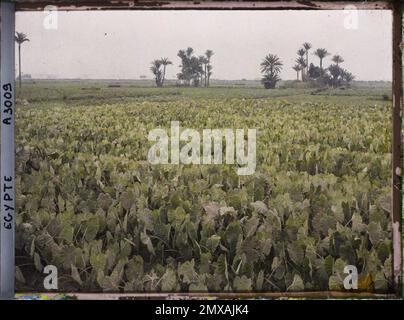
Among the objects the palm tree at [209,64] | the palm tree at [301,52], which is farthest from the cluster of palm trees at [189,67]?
the palm tree at [301,52]

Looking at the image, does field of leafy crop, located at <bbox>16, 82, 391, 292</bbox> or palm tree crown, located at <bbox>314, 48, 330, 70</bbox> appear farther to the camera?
palm tree crown, located at <bbox>314, 48, 330, 70</bbox>

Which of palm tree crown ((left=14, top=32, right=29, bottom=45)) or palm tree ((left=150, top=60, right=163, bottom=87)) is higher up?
palm tree crown ((left=14, top=32, right=29, bottom=45))

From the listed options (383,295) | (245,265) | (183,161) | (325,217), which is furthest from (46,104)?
(383,295)

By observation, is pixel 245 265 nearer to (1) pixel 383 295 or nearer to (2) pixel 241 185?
(2) pixel 241 185

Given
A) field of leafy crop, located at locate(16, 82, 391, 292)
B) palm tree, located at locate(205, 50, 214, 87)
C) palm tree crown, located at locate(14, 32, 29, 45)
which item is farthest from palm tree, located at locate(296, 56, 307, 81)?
palm tree crown, located at locate(14, 32, 29, 45)

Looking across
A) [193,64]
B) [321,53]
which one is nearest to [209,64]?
[193,64]

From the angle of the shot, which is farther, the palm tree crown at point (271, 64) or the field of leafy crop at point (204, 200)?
the palm tree crown at point (271, 64)

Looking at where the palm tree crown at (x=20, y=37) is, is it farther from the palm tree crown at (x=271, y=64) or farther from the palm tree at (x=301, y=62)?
the palm tree at (x=301, y=62)

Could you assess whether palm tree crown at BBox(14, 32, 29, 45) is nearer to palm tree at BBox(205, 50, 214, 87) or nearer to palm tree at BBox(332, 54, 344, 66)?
palm tree at BBox(205, 50, 214, 87)
